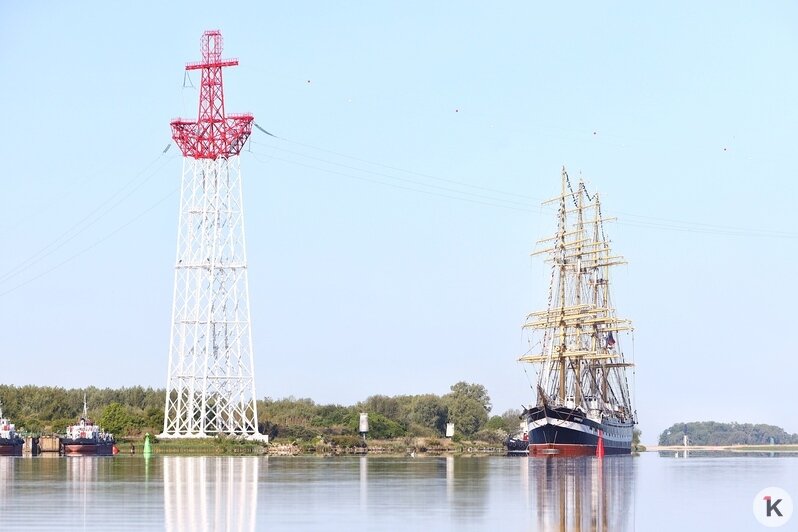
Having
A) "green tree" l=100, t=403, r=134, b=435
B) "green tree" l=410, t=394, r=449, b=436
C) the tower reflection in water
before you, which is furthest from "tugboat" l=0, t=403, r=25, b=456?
"green tree" l=410, t=394, r=449, b=436

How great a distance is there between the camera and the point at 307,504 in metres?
37.0

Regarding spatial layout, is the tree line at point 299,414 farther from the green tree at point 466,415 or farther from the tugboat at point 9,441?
the tugboat at point 9,441

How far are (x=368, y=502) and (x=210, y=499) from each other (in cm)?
450

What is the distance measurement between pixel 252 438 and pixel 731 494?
211 feet

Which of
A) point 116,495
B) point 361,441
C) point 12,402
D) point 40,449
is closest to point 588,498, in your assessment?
point 116,495

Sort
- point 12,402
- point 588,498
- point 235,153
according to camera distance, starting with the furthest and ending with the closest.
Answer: point 12,402 < point 235,153 < point 588,498

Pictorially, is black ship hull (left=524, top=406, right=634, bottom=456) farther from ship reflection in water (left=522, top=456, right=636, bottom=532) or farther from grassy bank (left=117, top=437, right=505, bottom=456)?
ship reflection in water (left=522, top=456, right=636, bottom=532)

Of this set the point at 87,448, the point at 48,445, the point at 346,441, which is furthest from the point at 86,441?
the point at 346,441

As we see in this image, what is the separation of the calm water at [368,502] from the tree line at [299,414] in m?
65.8

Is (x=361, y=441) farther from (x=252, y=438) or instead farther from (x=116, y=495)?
(x=116, y=495)

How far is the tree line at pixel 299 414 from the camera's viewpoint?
123 metres

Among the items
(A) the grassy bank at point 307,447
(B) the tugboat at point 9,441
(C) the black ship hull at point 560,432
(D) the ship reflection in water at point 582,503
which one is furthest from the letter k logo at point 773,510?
(C) the black ship hull at point 560,432

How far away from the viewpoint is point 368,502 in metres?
38.2

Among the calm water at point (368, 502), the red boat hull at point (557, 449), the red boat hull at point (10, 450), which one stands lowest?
the red boat hull at point (557, 449)
